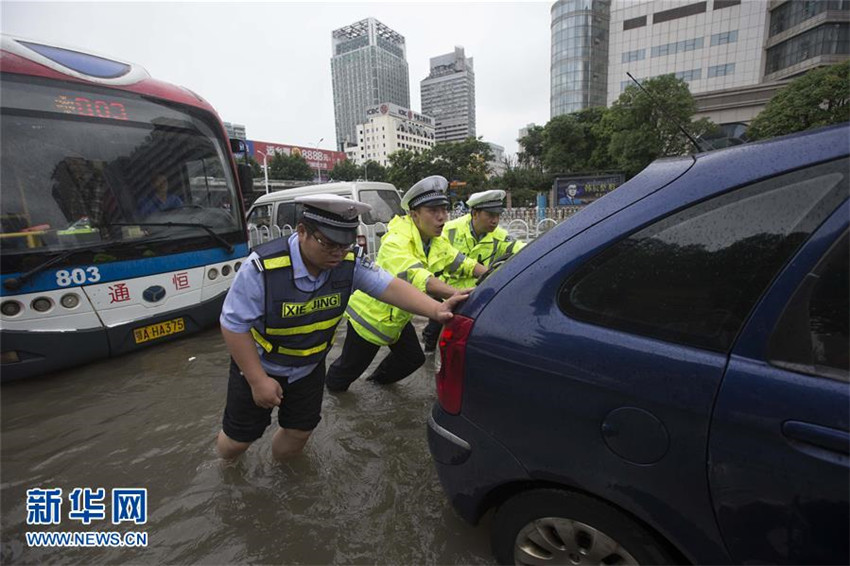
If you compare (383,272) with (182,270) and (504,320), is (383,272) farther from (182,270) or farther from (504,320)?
(182,270)

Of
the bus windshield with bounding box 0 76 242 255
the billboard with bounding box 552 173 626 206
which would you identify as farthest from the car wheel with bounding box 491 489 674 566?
the billboard with bounding box 552 173 626 206

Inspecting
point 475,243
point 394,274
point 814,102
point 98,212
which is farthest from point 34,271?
point 814,102

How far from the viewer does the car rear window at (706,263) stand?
1.05m

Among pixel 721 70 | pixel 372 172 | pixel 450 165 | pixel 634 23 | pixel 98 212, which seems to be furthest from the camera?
pixel 372 172

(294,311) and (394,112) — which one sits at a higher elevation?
(394,112)

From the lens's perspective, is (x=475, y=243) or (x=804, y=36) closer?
(x=475, y=243)

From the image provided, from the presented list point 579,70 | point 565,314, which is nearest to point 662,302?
point 565,314

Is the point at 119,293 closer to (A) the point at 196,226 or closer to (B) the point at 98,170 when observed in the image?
(A) the point at 196,226

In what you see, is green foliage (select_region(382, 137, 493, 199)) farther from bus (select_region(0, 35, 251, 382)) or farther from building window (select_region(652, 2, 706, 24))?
bus (select_region(0, 35, 251, 382))

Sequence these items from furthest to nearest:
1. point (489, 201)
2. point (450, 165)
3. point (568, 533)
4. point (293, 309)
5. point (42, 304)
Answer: point (450, 165) < point (489, 201) < point (42, 304) < point (293, 309) < point (568, 533)

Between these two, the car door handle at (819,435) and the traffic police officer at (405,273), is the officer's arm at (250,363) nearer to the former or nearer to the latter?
the traffic police officer at (405,273)

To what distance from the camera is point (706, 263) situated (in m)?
1.15

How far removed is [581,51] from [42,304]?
6968 centimetres

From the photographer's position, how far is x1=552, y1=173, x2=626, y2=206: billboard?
16.1m
